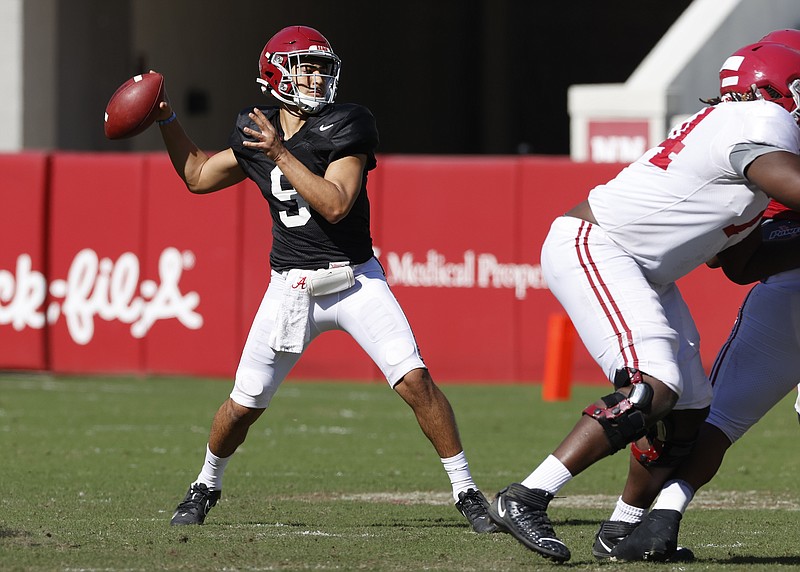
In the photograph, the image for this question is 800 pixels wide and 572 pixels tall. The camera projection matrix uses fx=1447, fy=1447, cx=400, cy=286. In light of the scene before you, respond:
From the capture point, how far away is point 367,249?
5.63 m

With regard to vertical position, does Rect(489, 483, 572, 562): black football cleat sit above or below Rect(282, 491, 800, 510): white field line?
above

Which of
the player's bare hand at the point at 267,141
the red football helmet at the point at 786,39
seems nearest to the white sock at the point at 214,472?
the player's bare hand at the point at 267,141

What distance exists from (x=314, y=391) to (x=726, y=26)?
610 cm

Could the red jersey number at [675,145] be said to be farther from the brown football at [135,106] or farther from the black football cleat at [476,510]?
the brown football at [135,106]

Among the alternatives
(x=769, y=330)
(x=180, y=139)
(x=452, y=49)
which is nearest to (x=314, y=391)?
(x=180, y=139)

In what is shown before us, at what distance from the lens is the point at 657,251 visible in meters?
4.56

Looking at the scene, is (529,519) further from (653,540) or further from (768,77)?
(768,77)

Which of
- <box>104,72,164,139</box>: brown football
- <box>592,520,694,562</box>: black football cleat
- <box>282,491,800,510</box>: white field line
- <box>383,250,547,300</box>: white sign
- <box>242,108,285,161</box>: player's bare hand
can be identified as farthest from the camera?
<box>383,250,547,300</box>: white sign

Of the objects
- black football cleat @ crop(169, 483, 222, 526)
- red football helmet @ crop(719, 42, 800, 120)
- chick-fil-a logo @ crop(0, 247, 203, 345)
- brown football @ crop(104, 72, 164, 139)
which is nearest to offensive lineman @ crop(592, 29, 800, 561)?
red football helmet @ crop(719, 42, 800, 120)

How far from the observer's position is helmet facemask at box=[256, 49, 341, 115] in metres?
5.59

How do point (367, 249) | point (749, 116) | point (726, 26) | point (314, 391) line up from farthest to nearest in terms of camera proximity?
point (726, 26) → point (314, 391) → point (367, 249) → point (749, 116)

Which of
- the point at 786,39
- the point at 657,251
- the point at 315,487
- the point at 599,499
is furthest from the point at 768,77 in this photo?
the point at 315,487

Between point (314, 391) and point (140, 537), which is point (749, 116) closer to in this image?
point (140, 537)

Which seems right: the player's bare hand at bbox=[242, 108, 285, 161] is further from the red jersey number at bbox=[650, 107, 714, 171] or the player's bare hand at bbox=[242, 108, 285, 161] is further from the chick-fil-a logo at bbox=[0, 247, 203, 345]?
the chick-fil-a logo at bbox=[0, 247, 203, 345]
